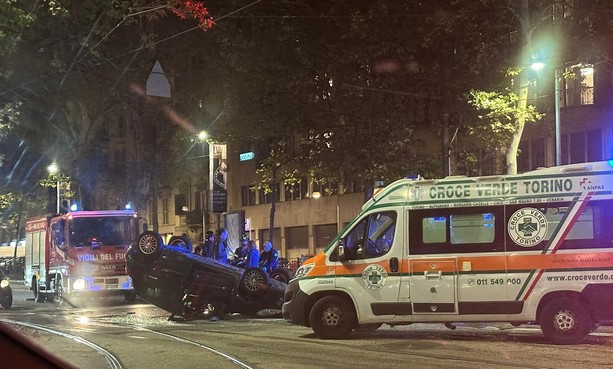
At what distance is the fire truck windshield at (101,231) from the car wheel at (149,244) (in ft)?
19.0

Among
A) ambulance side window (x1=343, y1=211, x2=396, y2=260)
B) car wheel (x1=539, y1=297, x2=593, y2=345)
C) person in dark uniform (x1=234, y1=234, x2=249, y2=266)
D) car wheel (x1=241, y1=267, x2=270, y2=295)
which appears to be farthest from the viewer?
person in dark uniform (x1=234, y1=234, x2=249, y2=266)

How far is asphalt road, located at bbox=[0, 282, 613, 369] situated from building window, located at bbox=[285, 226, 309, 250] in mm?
29449

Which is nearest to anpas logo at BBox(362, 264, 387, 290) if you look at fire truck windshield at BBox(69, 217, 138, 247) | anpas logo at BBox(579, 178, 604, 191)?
anpas logo at BBox(579, 178, 604, 191)

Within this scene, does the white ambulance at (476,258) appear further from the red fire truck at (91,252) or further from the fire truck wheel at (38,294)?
the fire truck wheel at (38,294)

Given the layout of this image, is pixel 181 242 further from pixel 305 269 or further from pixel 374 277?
pixel 374 277

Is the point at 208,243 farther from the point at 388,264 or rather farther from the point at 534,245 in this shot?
the point at 534,245

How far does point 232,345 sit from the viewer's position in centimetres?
1105

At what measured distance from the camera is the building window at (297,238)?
148 ft

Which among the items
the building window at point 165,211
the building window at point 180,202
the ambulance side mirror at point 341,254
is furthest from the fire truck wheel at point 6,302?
the building window at point 165,211

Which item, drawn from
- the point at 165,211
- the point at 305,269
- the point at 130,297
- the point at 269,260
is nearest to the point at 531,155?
the point at 269,260

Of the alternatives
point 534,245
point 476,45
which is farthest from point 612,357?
point 476,45

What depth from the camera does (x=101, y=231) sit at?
70.6ft

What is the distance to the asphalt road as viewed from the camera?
29.7 ft

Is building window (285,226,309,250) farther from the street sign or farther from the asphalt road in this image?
the asphalt road
